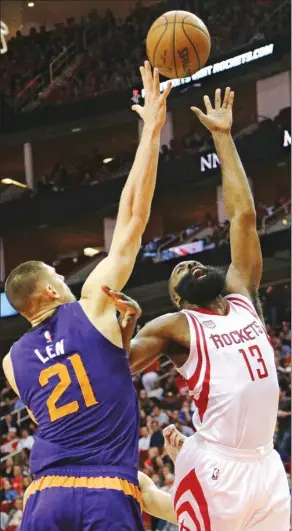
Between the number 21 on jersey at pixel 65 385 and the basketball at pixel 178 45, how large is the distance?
1.90 m

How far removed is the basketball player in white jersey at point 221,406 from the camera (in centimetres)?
371

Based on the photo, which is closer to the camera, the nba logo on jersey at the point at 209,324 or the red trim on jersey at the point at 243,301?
the nba logo on jersey at the point at 209,324

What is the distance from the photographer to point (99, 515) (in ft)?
10.5

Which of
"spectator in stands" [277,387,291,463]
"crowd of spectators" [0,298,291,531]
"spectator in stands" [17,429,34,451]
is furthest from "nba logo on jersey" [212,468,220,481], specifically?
"spectator in stands" [17,429,34,451]

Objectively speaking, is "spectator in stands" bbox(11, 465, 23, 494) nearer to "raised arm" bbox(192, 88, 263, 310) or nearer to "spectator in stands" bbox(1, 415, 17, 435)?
"spectator in stands" bbox(1, 415, 17, 435)

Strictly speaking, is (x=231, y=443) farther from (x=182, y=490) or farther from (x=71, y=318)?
(x=71, y=318)

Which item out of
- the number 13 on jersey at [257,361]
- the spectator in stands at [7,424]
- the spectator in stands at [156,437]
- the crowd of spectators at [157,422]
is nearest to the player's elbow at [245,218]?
the number 13 on jersey at [257,361]

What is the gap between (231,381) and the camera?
3.76 metres


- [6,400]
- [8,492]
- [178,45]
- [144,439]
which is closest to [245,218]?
[178,45]

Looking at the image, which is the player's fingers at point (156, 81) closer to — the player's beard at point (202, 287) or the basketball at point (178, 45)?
the basketball at point (178, 45)

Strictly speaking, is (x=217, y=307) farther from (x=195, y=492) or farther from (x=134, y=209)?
(x=195, y=492)

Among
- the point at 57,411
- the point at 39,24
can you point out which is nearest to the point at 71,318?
the point at 57,411

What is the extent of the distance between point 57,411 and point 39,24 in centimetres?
1962

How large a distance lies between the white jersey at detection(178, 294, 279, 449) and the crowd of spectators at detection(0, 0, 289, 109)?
15.0m
